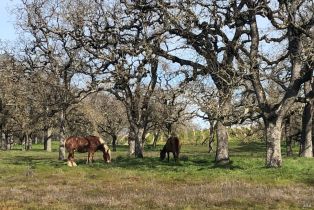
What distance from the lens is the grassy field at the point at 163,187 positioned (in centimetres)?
1722

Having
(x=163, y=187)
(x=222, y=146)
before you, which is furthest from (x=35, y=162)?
(x=163, y=187)

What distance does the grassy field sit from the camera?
17219mm

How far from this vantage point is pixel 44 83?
47594mm

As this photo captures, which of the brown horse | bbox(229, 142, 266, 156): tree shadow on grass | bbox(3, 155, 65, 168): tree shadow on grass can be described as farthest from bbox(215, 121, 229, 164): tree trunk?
bbox(229, 142, 266, 156): tree shadow on grass

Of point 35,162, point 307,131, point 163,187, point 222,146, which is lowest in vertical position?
point 163,187

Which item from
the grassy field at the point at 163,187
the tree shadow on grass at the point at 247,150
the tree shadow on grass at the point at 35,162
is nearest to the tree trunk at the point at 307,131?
the grassy field at the point at 163,187

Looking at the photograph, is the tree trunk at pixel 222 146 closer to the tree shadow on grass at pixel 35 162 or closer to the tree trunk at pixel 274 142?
the tree trunk at pixel 274 142

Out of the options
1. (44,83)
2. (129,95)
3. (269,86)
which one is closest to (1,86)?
(44,83)

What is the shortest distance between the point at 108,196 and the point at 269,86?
1410 inches

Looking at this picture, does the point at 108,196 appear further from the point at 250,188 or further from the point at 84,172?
the point at 84,172

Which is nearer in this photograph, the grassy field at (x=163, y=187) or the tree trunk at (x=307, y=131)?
the grassy field at (x=163, y=187)

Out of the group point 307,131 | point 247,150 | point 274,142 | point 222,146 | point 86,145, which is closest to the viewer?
point 274,142

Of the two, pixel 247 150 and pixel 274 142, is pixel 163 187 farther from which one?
pixel 247 150

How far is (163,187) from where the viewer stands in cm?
2242
